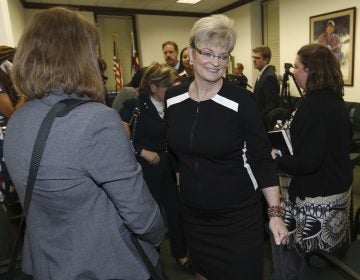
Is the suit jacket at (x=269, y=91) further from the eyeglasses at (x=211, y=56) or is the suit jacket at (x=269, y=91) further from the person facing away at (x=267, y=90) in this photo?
the eyeglasses at (x=211, y=56)

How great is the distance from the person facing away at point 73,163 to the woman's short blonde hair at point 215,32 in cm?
58

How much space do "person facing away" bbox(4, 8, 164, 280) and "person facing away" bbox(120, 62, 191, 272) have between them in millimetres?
1104

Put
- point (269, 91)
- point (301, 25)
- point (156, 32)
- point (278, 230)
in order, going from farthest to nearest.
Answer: point (156, 32)
point (301, 25)
point (269, 91)
point (278, 230)

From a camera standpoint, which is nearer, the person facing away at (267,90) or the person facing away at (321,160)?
the person facing away at (321,160)

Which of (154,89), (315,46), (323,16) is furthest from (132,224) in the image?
(323,16)

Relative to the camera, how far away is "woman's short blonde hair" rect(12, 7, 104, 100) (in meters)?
0.75

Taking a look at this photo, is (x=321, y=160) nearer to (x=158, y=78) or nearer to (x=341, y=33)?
(x=158, y=78)

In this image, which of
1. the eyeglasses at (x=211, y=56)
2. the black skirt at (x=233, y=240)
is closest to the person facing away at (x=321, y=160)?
the black skirt at (x=233, y=240)

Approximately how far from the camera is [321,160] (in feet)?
4.94

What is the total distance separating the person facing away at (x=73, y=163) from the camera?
0.73 metres

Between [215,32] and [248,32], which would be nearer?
[215,32]

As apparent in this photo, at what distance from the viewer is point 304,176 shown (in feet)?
5.26

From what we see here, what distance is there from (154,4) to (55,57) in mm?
7229

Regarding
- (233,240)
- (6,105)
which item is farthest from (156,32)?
(233,240)
